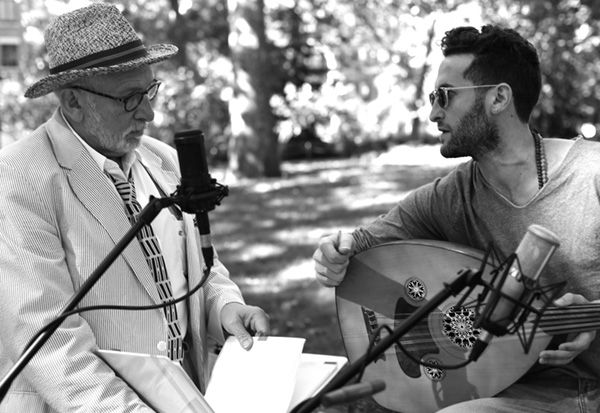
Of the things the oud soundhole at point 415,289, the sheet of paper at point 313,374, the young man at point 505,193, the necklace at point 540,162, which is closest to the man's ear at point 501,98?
the young man at point 505,193

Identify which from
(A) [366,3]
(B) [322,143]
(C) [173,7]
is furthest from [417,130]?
(C) [173,7]

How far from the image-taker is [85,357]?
2.46m

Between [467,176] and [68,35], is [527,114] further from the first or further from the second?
[68,35]

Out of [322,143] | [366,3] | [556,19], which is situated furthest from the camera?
[322,143]

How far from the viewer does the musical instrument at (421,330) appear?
283 cm

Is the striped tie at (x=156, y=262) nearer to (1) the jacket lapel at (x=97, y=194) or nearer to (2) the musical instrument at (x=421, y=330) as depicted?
(1) the jacket lapel at (x=97, y=194)

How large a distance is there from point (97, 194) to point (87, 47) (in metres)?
0.49

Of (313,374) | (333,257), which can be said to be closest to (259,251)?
(333,257)

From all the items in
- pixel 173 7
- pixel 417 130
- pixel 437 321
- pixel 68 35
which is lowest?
pixel 417 130

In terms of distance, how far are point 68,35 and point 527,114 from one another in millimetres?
1606

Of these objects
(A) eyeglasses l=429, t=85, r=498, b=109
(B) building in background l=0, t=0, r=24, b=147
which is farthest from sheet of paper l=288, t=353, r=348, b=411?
(B) building in background l=0, t=0, r=24, b=147

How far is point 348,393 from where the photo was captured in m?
1.78

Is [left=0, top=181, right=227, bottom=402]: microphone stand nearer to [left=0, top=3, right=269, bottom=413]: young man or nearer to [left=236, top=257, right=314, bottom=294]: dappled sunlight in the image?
[left=0, top=3, right=269, bottom=413]: young man

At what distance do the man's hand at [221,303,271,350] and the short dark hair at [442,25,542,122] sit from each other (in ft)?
3.66
